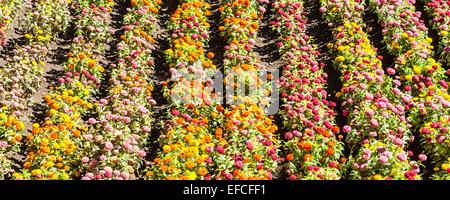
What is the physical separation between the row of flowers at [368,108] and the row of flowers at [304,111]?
31 centimetres

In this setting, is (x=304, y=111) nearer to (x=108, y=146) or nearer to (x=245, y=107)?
(x=245, y=107)

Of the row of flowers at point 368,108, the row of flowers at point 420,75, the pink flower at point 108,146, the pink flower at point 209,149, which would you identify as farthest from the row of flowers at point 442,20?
the pink flower at point 108,146

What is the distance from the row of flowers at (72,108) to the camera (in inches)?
296

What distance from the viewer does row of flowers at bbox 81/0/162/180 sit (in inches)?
302

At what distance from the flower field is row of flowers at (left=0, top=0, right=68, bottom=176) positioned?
3 centimetres

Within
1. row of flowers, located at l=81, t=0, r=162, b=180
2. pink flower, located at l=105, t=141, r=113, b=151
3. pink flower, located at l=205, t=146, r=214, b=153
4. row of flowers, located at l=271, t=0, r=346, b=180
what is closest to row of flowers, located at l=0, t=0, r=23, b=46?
row of flowers, located at l=81, t=0, r=162, b=180

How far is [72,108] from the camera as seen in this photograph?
327 inches

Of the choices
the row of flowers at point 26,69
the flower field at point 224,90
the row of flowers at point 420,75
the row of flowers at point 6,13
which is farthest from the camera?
the row of flowers at point 6,13

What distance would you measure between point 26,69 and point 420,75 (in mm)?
6611

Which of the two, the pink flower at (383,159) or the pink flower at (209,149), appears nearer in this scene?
the pink flower at (383,159)

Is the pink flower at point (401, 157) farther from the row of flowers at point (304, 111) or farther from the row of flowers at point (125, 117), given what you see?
the row of flowers at point (125, 117)

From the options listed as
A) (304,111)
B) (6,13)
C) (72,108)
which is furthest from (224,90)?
(6,13)

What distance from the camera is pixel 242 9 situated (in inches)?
428
